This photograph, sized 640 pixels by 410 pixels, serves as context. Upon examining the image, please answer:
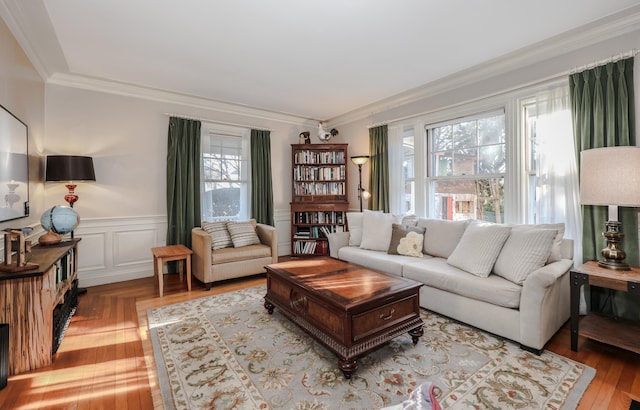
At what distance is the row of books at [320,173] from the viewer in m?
5.08

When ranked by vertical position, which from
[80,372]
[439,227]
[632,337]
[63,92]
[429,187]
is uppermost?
[63,92]

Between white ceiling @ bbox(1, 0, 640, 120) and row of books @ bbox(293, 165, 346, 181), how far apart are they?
63.2 inches

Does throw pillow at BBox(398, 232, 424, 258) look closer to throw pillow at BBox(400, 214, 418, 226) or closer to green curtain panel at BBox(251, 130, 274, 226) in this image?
throw pillow at BBox(400, 214, 418, 226)

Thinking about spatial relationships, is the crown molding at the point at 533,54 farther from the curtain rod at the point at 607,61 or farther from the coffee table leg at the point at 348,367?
the coffee table leg at the point at 348,367

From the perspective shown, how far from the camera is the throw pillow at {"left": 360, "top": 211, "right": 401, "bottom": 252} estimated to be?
3.51 meters

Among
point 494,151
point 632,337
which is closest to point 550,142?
point 494,151

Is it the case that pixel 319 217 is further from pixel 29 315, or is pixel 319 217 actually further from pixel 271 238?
pixel 29 315

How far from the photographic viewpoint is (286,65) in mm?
3197

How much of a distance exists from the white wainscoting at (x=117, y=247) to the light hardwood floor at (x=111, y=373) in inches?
37.6

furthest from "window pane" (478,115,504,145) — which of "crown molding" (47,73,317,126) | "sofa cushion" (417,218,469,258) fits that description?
"crown molding" (47,73,317,126)

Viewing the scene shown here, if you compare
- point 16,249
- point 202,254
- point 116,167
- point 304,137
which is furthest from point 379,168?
point 16,249

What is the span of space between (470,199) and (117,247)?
4635 mm

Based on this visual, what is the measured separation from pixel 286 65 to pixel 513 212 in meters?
2.99

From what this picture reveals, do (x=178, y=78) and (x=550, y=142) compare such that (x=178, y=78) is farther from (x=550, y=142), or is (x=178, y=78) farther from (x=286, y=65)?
(x=550, y=142)
